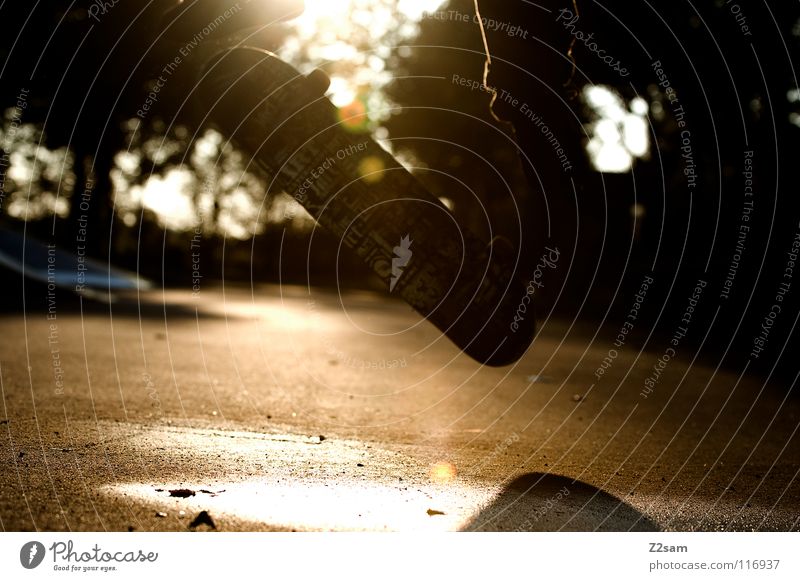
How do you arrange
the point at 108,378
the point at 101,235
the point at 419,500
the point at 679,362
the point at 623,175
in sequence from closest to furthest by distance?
the point at 419,500, the point at 108,378, the point at 679,362, the point at 623,175, the point at 101,235

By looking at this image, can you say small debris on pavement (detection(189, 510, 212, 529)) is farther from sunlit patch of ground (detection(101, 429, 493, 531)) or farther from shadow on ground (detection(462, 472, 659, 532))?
shadow on ground (detection(462, 472, 659, 532))

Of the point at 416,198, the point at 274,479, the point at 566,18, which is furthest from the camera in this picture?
the point at 566,18

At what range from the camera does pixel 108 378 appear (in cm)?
888

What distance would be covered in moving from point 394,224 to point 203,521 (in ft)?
9.40

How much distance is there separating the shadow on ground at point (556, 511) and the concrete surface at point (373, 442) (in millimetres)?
18

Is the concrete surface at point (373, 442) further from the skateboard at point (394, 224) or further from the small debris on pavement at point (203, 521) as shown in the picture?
the skateboard at point (394, 224)

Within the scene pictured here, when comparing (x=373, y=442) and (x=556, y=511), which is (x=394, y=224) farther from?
(x=556, y=511)

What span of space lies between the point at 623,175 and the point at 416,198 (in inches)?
496

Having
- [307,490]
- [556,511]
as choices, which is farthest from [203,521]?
[556,511]

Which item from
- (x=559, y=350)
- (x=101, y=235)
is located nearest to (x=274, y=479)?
(x=559, y=350)

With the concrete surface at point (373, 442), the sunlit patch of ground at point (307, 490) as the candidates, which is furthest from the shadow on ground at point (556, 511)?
the sunlit patch of ground at point (307, 490)

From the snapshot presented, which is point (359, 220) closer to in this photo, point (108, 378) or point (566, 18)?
point (566, 18)

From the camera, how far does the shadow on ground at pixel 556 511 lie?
4.11 metres

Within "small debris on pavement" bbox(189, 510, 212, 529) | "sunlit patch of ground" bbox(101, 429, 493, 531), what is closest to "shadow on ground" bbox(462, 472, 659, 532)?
"sunlit patch of ground" bbox(101, 429, 493, 531)
